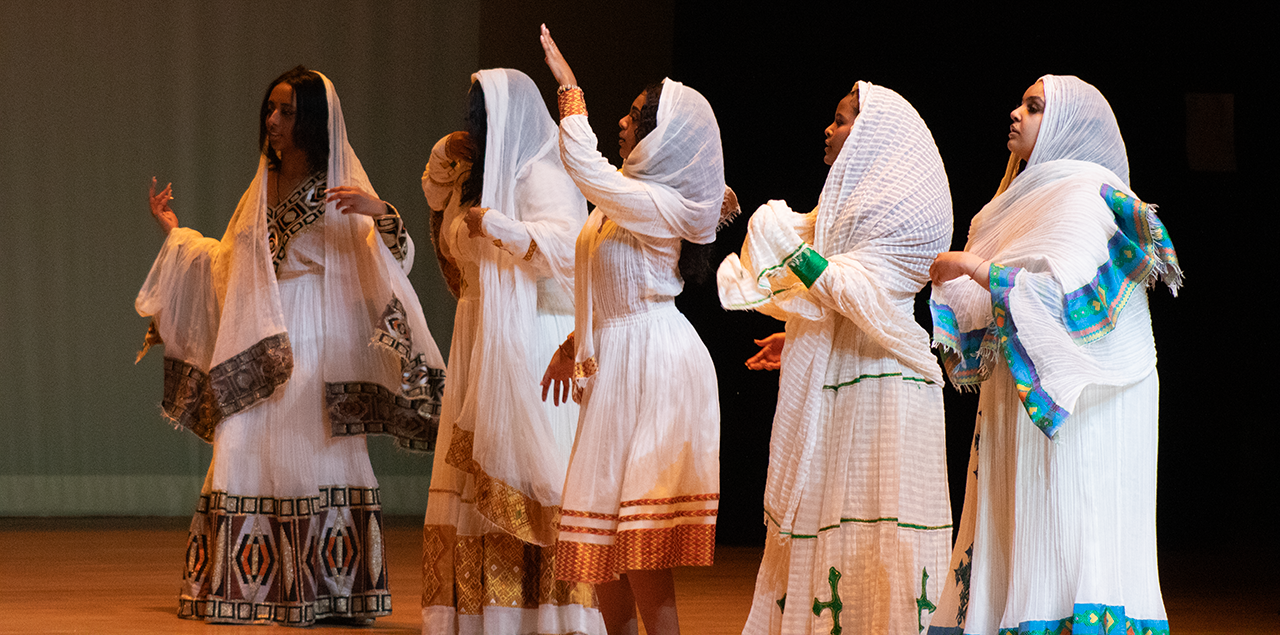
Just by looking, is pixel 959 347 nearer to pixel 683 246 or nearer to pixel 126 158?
pixel 683 246

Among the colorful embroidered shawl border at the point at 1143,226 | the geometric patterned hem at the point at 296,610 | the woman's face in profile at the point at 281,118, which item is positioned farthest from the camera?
the woman's face in profile at the point at 281,118

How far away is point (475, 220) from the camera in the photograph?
3.67 meters

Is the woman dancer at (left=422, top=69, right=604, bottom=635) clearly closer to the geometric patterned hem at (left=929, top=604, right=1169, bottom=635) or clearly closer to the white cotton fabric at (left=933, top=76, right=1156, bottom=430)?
the white cotton fabric at (left=933, top=76, right=1156, bottom=430)

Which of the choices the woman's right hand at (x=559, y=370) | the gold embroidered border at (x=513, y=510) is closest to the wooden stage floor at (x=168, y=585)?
the gold embroidered border at (x=513, y=510)

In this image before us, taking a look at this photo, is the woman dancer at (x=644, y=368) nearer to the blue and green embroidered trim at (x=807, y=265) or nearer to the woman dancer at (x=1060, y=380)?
the blue and green embroidered trim at (x=807, y=265)

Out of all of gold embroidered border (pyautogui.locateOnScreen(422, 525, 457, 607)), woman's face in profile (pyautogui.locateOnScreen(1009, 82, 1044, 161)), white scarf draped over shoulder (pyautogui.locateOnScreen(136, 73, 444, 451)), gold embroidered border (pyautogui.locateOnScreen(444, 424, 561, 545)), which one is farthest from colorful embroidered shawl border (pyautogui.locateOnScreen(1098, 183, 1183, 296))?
white scarf draped over shoulder (pyautogui.locateOnScreen(136, 73, 444, 451))

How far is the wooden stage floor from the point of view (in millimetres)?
4527

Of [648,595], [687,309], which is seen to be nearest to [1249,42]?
[687,309]

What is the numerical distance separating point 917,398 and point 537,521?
3.91 ft

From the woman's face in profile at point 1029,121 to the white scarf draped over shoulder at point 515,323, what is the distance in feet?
4.53

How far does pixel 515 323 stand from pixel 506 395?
0.21 meters

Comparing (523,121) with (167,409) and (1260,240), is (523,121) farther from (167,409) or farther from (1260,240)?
(1260,240)

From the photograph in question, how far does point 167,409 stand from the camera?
15.7 ft

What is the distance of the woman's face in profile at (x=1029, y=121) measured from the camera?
2.83 m
